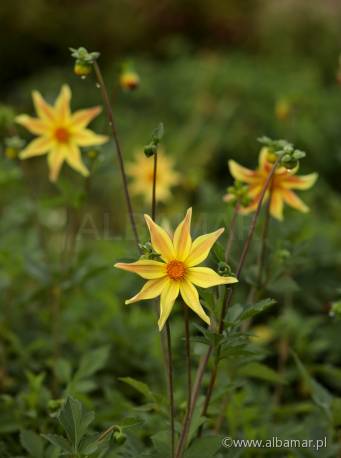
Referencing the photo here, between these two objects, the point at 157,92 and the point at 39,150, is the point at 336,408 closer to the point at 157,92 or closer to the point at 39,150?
the point at 39,150

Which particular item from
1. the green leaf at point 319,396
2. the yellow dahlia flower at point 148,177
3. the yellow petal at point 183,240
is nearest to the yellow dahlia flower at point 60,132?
the yellow petal at point 183,240

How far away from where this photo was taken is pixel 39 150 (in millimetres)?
1515

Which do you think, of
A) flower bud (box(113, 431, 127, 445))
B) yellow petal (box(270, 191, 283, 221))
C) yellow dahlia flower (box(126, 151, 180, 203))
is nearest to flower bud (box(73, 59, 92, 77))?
yellow petal (box(270, 191, 283, 221))

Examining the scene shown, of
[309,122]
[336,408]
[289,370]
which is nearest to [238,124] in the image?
[309,122]

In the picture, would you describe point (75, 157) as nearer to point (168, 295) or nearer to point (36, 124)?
point (36, 124)

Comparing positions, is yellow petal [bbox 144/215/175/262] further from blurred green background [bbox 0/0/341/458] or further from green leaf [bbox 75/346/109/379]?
green leaf [bbox 75/346/109/379]

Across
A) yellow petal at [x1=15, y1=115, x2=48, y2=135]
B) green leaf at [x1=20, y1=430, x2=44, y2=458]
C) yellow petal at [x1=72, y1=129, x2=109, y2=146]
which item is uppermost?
yellow petal at [x1=15, y1=115, x2=48, y2=135]

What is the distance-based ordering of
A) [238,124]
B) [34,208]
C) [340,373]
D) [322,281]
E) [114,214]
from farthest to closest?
[238,124] → [114,214] → [322,281] → [34,208] → [340,373]

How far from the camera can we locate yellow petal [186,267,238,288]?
938mm

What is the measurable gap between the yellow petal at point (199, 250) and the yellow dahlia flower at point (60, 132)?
1.80 ft

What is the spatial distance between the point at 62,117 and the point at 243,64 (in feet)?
9.20

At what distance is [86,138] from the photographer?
1.48m

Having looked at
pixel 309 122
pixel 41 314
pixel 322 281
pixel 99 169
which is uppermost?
pixel 309 122

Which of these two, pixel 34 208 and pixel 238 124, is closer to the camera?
pixel 34 208
